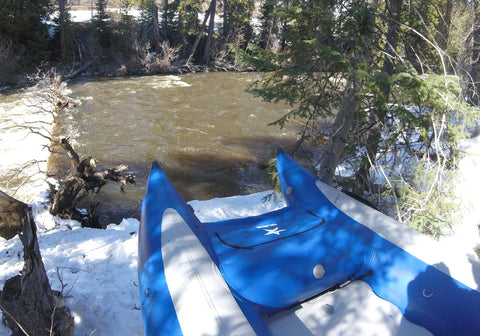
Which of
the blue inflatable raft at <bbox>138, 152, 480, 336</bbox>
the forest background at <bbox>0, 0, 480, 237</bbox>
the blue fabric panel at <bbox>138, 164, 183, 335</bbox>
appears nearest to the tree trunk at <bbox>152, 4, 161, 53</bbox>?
the forest background at <bbox>0, 0, 480, 237</bbox>

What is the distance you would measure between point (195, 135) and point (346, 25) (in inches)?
317

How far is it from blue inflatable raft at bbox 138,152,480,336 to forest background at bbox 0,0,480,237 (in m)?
0.84

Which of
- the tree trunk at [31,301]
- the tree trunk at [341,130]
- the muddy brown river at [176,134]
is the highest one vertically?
the tree trunk at [341,130]

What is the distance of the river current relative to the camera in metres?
8.62

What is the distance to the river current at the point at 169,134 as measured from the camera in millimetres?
8625

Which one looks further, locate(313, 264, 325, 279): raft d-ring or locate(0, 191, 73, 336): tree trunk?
locate(313, 264, 325, 279): raft d-ring

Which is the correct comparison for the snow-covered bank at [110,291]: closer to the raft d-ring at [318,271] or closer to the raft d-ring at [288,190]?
the raft d-ring at [318,271]

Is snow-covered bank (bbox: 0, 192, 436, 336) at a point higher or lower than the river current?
higher

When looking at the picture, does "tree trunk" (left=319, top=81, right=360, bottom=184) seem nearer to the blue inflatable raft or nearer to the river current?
the blue inflatable raft

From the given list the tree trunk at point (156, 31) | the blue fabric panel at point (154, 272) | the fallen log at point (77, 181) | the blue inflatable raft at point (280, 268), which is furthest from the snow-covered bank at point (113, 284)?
the tree trunk at point (156, 31)

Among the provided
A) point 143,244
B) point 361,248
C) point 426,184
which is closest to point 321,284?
point 361,248

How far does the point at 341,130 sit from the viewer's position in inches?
193

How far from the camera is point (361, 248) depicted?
3.36 m

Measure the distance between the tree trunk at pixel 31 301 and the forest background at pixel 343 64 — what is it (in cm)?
311
